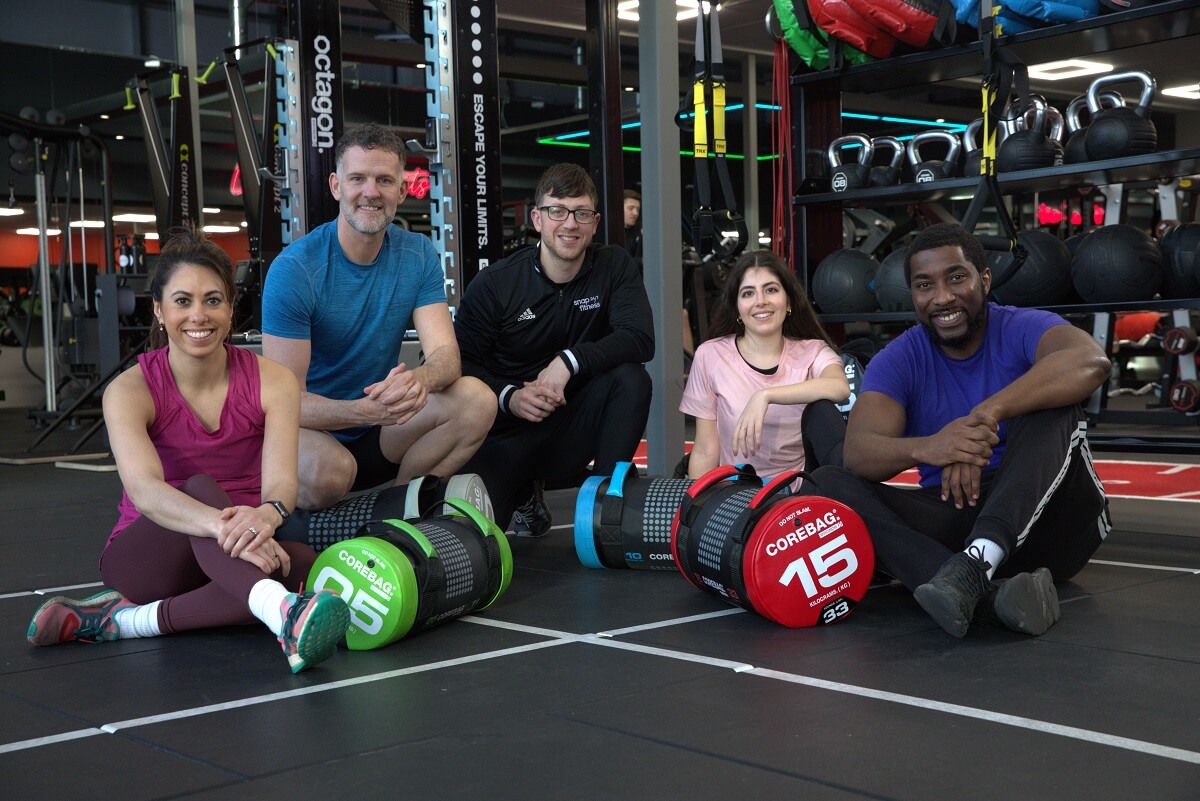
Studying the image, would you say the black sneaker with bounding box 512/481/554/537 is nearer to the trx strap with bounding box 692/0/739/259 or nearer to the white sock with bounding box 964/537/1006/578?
the trx strap with bounding box 692/0/739/259

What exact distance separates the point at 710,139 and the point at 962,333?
60.5 inches

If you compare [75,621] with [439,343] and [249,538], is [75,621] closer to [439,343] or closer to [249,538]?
[249,538]

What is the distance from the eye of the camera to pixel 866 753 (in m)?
1.73

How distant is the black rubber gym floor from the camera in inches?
64.7

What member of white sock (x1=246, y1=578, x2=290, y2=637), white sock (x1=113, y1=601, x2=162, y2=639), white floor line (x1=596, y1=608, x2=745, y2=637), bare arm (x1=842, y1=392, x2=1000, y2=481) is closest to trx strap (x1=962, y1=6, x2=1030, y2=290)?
bare arm (x1=842, y1=392, x2=1000, y2=481)

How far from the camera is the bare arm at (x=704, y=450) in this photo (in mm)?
3443

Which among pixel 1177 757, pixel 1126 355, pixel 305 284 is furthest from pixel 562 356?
pixel 1126 355

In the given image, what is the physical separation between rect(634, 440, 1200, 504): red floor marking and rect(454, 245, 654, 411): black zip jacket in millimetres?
1378

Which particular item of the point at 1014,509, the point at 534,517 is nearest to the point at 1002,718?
the point at 1014,509

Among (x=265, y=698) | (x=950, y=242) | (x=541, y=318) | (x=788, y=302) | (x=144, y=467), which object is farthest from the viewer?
(x=541, y=318)

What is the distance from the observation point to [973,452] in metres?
2.55

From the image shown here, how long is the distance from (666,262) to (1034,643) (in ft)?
9.40

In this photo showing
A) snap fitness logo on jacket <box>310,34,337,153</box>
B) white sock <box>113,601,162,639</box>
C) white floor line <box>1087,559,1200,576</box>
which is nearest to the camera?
white sock <box>113,601,162,639</box>

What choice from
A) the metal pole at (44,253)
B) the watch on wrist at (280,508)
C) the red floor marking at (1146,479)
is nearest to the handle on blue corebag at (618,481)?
the watch on wrist at (280,508)
